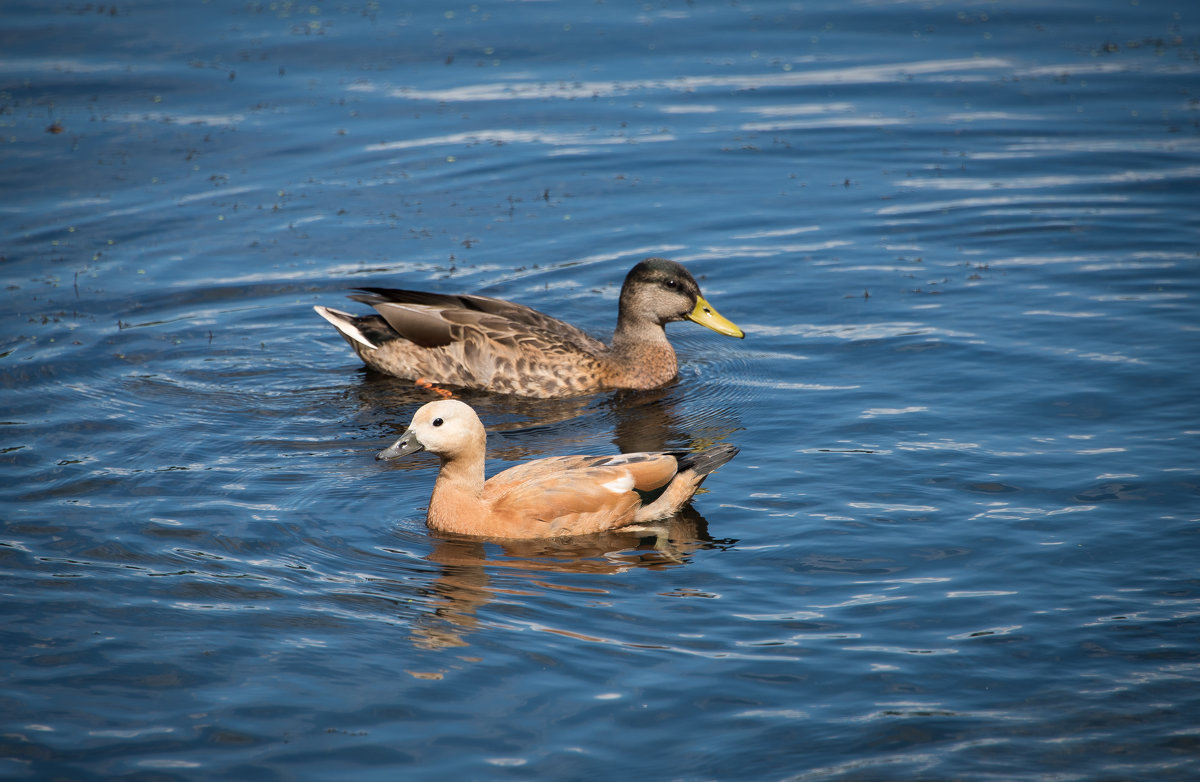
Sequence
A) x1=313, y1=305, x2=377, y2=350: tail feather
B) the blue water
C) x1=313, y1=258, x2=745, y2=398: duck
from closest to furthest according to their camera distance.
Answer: the blue water, x1=313, y1=258, x2=745, y2=398: duck, x1=313, y1=305, x2=377, y2=350: tail feather

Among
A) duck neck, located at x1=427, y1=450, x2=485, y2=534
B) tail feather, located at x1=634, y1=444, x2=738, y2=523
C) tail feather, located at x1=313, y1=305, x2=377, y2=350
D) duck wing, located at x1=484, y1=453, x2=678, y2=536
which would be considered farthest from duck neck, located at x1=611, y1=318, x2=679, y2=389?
duck neck, located at x1=427, y1=450, x2=485, y2=534

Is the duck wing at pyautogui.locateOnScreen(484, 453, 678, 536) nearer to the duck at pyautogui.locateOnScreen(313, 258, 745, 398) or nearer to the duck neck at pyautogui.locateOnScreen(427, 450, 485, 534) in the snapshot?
the duck neck at pyautogui.locateOnScreen(427, 450, 485, 534)

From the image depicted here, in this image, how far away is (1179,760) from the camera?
20.5 ft

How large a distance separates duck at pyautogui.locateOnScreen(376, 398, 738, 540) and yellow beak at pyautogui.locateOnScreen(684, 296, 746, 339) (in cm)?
338

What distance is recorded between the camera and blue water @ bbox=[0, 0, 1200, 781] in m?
6.69

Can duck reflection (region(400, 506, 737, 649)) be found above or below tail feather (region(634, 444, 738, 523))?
below

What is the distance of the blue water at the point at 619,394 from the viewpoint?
6691 millimetres

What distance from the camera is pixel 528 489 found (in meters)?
8.80

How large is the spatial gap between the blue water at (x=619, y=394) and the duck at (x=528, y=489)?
0.25 metres

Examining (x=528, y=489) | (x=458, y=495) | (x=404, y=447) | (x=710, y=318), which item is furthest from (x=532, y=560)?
(x=710, y=318)

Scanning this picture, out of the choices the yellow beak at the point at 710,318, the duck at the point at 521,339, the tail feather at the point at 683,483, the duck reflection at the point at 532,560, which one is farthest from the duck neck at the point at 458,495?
the yellow beak at the point at 710,318

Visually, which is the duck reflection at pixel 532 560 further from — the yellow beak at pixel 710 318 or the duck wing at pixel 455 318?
the yellow beak at pixel 710 318

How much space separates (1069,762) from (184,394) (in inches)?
322

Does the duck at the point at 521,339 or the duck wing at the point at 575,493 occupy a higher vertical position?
the duck at the point at 521,339
